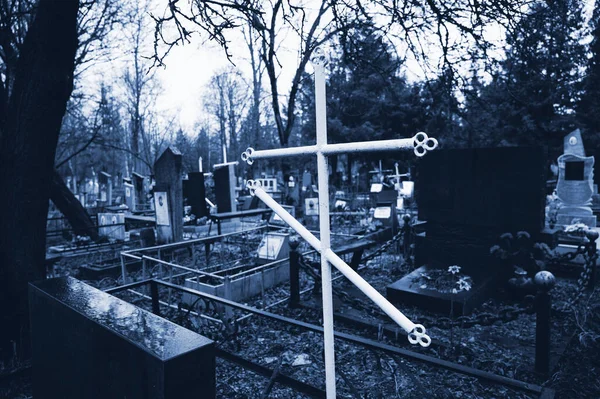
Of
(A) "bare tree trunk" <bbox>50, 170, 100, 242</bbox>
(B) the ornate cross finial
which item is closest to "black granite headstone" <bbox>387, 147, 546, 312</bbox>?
(B) the ornate cross finial

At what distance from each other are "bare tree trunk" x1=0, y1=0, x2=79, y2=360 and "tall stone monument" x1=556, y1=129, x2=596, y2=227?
41.6 ft

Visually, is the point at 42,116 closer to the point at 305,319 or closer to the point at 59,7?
the point at 59,7

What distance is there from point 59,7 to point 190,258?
21.4 feet

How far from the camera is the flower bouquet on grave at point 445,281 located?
5875mm

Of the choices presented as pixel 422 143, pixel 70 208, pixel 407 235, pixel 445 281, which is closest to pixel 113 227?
pixel 70 208

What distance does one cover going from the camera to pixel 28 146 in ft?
14.0

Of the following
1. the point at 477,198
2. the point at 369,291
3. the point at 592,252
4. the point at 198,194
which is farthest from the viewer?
the point at 198,194

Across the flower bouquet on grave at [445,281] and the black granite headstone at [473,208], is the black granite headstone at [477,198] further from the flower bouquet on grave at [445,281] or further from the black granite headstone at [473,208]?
the flower bouquet on grave at [445,281]

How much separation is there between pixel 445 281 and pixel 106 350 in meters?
5.35

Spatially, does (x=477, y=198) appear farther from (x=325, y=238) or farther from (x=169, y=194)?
(x=169, y=194)

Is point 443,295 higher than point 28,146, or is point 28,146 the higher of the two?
point 28,146

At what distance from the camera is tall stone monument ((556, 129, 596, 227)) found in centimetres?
1129

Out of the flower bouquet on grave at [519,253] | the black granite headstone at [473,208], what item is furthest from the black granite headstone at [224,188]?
the flower bouquet on grave at [519,253]

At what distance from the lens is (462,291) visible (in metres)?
5.75
